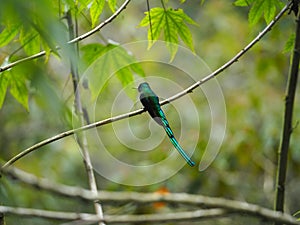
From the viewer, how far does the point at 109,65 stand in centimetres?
100

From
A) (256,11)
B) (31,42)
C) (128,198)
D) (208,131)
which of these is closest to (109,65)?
(31,42)

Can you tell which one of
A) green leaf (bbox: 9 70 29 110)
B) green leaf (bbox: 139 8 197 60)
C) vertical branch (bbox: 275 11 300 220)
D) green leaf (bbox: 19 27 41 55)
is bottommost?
vertical branch (bbox: 275 11 300 220)

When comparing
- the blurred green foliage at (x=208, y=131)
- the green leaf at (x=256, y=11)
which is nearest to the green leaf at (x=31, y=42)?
the green leaf at (x=256, y=11)

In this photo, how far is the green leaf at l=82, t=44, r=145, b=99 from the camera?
0.96 meters

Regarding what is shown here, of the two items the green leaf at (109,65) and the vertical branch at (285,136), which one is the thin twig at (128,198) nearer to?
the vertical branch at (285,136)

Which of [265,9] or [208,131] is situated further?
[208,131]

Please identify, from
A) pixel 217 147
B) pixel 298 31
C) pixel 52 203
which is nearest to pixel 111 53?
pixel 298 31

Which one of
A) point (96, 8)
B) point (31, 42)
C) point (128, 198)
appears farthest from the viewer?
point (31, 42)

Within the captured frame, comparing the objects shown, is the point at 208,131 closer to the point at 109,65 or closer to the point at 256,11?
the point at 109,65

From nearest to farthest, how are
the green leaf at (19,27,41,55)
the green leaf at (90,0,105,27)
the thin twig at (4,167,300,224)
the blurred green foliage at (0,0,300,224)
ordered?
the thin twig at (4,167,300,224) → the green leaf at (90,0,105,27) → the green leaf at (19,27,41,55) → the blurred green foliage at (0,0,300,224)

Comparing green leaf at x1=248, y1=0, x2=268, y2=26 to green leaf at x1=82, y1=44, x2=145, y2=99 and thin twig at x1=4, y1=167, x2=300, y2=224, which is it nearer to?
green leaf at x1=82, y1=44, x2=145, y2=99

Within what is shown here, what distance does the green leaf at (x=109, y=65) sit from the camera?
96 cm

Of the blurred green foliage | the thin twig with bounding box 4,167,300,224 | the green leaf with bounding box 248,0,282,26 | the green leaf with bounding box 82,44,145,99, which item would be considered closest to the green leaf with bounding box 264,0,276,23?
the green leaf with bounding box 248,0,282,26

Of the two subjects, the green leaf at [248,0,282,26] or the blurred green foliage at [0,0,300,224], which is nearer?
the green leaf at [248,0,282,26]
